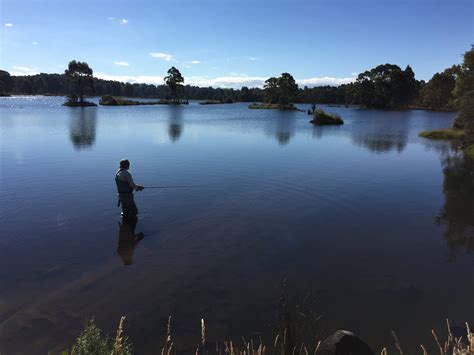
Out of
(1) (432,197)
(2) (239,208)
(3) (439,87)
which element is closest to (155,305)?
(2) (239,208)

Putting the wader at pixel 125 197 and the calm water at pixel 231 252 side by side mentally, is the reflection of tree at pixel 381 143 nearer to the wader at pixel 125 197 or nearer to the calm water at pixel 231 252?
the calm water at pixel 231 252

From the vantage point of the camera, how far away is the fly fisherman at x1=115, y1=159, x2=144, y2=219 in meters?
14.8

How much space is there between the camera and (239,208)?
17.9m

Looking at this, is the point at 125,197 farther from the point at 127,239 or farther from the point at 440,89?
the point at 440,89

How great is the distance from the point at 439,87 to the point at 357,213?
508 feet

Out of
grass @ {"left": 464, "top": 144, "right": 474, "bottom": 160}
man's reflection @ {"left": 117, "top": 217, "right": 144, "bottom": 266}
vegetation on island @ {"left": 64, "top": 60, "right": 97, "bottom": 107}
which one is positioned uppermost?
vegetation on island @ {"left": 64, "top": 60, "right": 97, "bottom": 107}

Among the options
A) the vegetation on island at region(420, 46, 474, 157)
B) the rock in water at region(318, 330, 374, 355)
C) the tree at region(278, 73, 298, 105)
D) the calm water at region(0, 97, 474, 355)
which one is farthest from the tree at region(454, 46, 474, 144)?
the tree at region(278, 73, 298, 105)

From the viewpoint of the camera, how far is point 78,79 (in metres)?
127

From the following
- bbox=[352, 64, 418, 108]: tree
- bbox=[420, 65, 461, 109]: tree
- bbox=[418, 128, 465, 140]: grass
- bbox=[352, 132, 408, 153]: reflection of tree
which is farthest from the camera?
bbox=[352, 64, 418, 108]: tree

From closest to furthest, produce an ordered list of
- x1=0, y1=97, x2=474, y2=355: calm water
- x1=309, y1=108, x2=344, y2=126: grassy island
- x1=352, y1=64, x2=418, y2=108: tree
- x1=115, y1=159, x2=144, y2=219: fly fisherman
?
x1=0, y1=97, x2=474, y2=355: calm water < x1=115, y1=159, x2=144, y2=219: fly fisherman < x1=309, y1=108, x2=344, y2=126: grassy island < x1=352, y1=64, x2=418, y2=108: tree

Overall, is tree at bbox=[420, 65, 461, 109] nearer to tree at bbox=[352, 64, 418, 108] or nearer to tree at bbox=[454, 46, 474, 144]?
tree at bbox=[352, 64, 418, 108]

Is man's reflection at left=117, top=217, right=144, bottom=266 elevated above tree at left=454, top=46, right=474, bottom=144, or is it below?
below

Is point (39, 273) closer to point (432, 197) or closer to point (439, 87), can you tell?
point (432, 197)

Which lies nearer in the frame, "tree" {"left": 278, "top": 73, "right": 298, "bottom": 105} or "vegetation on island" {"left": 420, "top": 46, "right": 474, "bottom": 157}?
"vegetation on island" {"left": 420, "top": 46, "right": 474, "bottom": 157}
